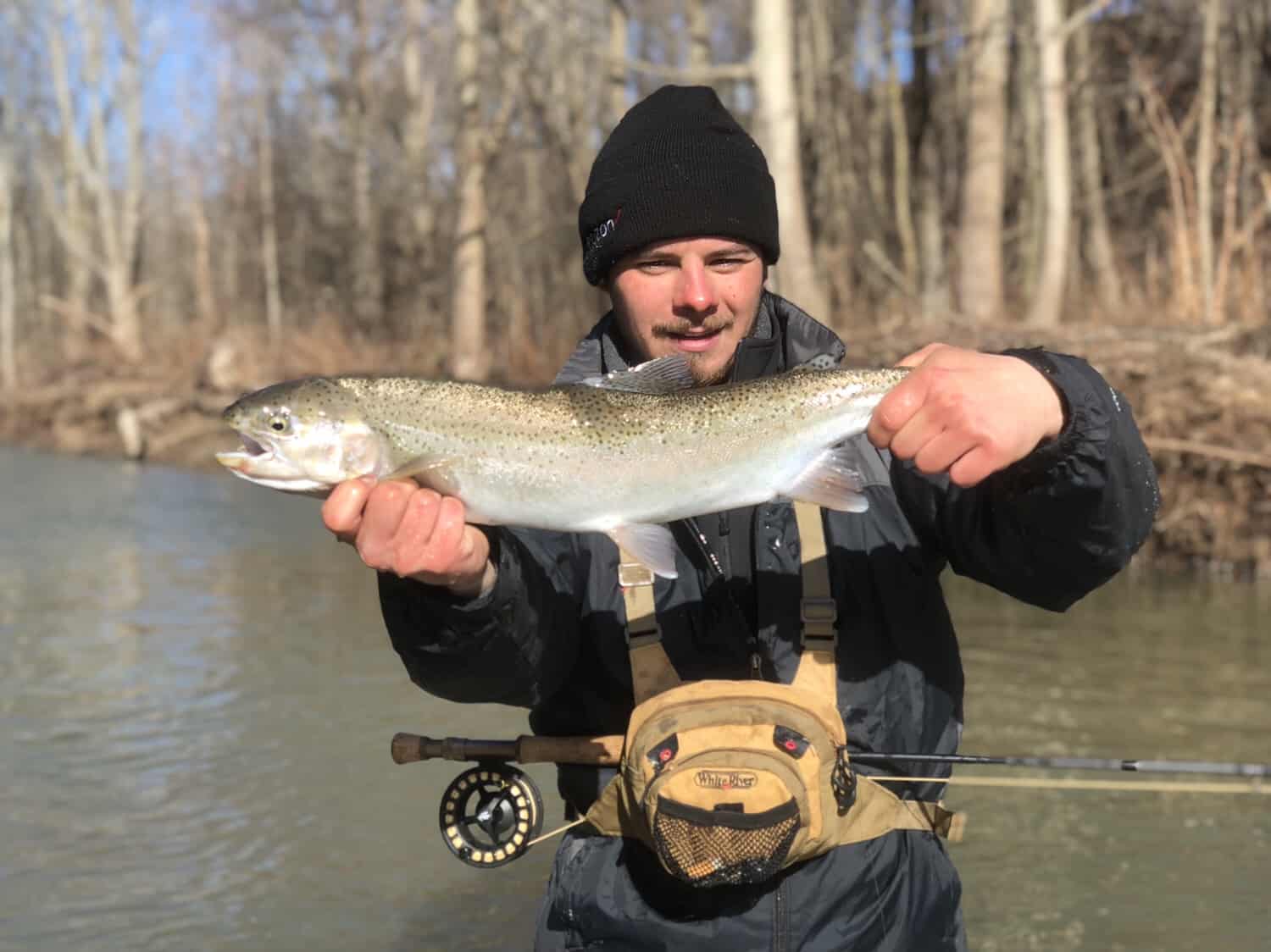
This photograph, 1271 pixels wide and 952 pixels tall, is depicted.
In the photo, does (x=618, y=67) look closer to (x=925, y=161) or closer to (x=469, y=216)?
(x=469, y=216)

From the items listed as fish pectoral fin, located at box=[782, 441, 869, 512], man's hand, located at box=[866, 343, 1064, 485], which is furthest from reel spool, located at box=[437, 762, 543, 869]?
man's hand, located at box=[866, 343, 1064, 485]

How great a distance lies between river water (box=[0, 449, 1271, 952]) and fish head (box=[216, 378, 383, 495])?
9.98 feet

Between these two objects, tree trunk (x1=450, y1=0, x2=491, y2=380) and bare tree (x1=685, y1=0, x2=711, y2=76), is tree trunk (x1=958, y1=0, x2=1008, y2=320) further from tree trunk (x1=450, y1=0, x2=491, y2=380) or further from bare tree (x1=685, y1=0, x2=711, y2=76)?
tree trunk (x1=450, y1=0, x2=491, y2=380)

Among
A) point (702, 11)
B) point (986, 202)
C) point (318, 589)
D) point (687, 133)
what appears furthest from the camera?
point (702, 11)

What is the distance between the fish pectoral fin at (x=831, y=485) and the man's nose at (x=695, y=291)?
53 centimetres

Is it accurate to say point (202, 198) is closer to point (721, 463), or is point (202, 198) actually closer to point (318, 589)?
point (318, 589)

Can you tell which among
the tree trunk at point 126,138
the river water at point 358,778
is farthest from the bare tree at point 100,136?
the river water at point 358,778

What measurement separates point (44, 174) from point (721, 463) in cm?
4383

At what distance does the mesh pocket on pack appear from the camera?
2.71m

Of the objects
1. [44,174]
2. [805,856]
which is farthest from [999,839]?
[44,174]

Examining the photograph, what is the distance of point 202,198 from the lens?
52.7m

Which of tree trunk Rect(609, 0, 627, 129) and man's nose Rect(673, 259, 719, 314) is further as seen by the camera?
tree trunk Rect(609, 0, 627, 129)

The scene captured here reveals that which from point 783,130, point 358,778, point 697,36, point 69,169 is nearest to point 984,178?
point 783,130

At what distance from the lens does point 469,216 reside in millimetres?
22328
